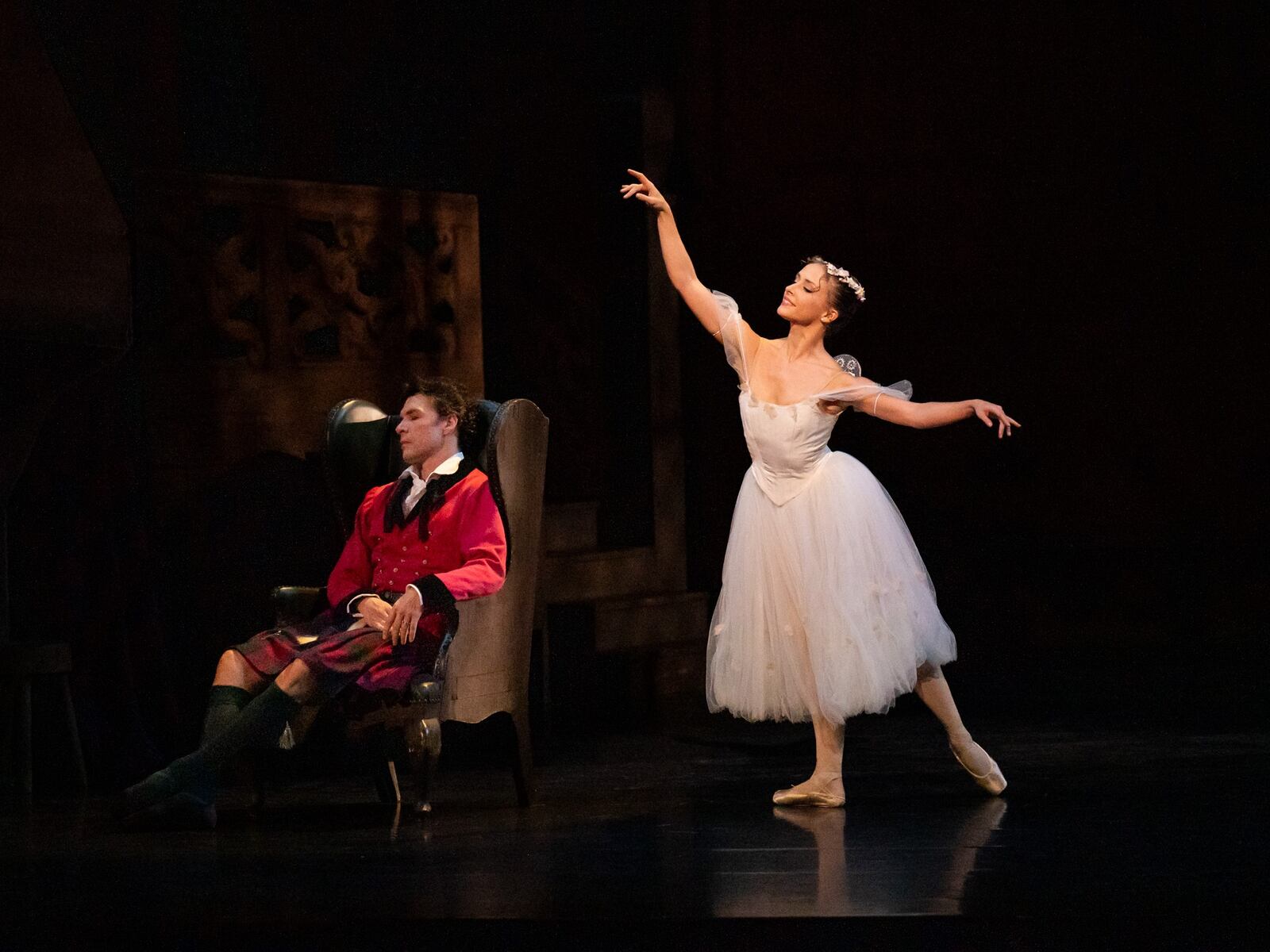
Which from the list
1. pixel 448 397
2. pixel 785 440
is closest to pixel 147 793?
pixel 448 397

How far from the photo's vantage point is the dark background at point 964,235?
6.08 meters

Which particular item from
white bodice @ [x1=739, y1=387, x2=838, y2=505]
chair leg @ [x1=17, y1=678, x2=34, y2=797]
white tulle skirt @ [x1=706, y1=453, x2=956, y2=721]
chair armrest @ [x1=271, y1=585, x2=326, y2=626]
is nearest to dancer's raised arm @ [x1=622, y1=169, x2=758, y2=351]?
white bodice @ [x1=739, y1=387, x2=838, y2=505]

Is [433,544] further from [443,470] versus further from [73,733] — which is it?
[73,733]

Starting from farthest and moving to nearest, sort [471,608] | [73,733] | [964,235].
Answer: [964,235], [73,733], [471,608]

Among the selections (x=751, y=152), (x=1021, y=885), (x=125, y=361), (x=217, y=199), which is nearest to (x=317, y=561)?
(x=125, y=361)

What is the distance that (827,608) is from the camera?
12.9 ft

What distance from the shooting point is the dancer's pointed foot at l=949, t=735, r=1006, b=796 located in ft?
13.1

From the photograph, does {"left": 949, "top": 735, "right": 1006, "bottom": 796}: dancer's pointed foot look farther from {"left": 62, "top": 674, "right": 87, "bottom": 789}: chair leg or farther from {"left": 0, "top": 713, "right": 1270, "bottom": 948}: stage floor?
{"left": 62, "top": 674, "right": 87, "bottom": 789}: chair leg

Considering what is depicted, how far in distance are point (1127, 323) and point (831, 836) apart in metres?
3.33

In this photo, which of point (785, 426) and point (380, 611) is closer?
point (380, 611)

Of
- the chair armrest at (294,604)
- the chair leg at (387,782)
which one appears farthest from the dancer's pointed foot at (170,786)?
the chair leg at (387,782)

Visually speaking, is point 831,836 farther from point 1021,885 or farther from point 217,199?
point 217,199

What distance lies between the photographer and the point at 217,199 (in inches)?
192

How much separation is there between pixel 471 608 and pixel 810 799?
90 centimetres
